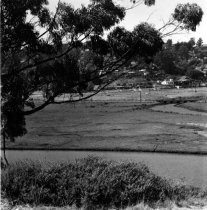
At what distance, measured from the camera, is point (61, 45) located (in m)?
12.1

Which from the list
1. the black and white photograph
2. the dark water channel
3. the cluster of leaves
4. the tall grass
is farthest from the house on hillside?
the cluster of leaves

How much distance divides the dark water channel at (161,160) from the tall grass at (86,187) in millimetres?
3730

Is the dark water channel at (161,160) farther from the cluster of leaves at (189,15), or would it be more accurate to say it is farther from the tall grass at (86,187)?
the cluster of leaves at (189,15)

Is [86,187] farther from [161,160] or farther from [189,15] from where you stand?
[161,160]

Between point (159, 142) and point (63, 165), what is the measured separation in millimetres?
13862

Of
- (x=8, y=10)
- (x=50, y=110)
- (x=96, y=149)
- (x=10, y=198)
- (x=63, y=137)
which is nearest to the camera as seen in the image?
(x=8, y=10)

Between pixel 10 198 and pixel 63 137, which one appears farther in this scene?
pixel 63 137

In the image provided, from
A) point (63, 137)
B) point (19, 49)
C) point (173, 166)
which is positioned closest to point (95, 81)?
point (19, 49)

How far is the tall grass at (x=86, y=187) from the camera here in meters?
13.1

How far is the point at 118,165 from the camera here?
16047mm

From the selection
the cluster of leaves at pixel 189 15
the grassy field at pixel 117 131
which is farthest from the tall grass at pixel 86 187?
the grassy field at pixel 117 131

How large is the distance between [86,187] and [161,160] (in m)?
10.7

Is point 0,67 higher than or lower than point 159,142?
higher

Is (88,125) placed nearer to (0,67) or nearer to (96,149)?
(96,149)
